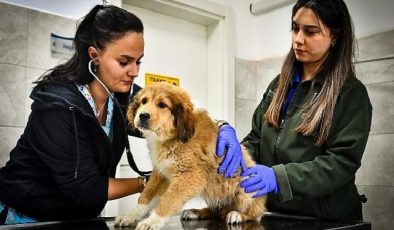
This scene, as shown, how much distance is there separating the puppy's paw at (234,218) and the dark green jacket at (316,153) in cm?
16

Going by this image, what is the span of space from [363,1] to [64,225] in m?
2.23

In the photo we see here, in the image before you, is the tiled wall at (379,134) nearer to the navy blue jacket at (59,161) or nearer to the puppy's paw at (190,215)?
the puppy's paw at (190,215)

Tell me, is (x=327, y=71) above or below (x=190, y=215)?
above

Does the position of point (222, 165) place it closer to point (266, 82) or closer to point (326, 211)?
point (326, 211)

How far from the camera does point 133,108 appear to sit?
136 cm

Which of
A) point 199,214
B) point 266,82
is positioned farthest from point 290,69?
point 266,82

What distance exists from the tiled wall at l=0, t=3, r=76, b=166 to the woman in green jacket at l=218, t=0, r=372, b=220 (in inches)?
46.0

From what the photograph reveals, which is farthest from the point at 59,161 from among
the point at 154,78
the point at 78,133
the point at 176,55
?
the point at 176,55

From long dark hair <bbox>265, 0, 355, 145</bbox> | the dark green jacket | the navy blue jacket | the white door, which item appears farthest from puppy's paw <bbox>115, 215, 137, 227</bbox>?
the white door

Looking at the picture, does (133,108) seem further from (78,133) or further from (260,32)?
(260,32)

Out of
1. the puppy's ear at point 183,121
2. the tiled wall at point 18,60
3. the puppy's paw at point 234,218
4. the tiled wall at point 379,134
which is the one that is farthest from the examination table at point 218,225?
the tiled wall at point 379,134

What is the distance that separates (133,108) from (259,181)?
1.54 ft

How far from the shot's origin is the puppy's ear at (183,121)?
1229 millimetres

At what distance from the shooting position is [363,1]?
2588 mm
